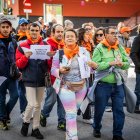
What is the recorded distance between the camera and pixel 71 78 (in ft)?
15.8

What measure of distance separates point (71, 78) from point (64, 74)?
11 centimetres

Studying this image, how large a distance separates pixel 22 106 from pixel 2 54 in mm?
1194

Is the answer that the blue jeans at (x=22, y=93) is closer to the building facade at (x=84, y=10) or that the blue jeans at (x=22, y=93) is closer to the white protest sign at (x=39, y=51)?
the white protest sign at (x=39, y=51)

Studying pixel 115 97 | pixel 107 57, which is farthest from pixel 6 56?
pixel 115 97

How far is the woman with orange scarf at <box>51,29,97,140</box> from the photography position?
15.6 ft

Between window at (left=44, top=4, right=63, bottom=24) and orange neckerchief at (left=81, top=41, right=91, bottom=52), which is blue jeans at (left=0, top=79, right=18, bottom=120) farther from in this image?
window at (left=44, top=4, right=63, bottom=24)

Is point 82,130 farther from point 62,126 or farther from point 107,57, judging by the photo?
point 107,57

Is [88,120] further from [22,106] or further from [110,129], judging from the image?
[22,106]

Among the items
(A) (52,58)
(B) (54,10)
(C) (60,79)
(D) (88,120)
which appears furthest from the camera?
(B) (54,10)

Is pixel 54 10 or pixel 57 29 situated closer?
pixel 57 29

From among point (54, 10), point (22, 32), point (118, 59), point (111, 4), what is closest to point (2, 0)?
point (54, 10)

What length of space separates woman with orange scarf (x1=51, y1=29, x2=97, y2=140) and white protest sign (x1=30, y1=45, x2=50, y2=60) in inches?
10.0

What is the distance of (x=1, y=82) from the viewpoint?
5305 millimetres

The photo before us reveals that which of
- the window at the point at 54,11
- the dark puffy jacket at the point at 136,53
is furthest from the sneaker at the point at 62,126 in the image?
the window at the point at 54,11
